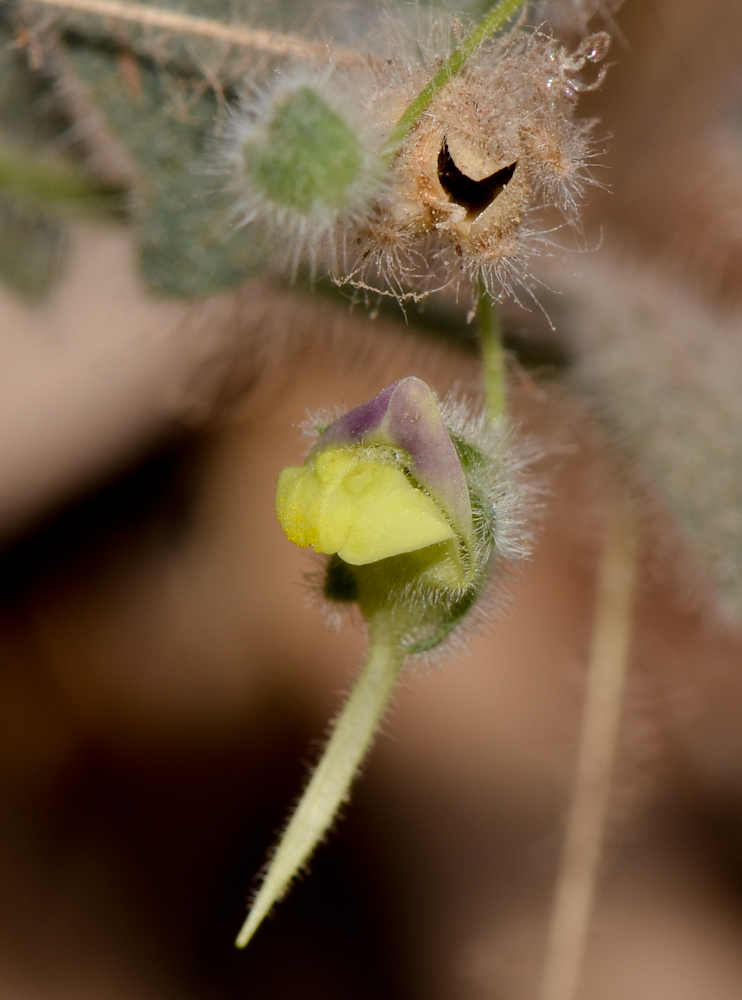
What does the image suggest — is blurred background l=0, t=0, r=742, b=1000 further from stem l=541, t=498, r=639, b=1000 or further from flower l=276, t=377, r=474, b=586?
flower l=276, t=377, r=474, b=586

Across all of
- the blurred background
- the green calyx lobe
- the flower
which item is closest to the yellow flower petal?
the flower

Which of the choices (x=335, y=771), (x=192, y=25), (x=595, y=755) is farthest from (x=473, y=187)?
(x=595, y=755)

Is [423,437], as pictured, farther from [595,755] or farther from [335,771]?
[595,755]

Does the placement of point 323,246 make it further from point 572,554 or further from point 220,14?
point 572,554

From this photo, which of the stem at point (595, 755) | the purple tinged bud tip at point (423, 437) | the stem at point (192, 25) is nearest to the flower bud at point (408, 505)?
the purple tinged bud tip at point (423, 437)

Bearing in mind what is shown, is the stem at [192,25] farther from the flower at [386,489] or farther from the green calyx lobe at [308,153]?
the flower at [386,489]
